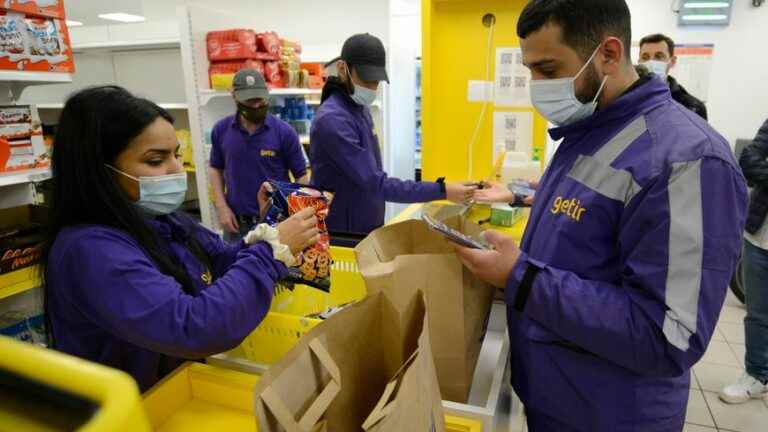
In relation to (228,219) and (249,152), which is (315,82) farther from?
(228,219)

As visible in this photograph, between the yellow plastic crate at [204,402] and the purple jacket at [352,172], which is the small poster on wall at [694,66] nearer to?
the purple jacket at [352,172]

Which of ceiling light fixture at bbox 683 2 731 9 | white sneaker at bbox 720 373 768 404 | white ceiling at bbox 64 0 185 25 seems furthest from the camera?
white ceiling at bbox 64 0 185 25

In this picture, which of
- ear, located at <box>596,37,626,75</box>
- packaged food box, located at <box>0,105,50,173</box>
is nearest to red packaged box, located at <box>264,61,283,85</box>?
packaged food box, located at <box>0,105,50,173</box>

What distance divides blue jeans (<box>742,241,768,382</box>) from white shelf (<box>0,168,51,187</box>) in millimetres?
4009

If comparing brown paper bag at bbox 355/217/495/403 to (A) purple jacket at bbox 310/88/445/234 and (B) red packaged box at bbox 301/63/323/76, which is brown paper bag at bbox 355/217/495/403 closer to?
(A) purple jacket at bbox 310/88/445/234

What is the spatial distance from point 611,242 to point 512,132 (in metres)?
2.26

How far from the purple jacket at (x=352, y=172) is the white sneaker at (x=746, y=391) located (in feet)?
7.47

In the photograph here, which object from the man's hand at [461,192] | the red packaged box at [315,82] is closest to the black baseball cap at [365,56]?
the man's hand at [461,192]

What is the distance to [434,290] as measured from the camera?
1.12 m

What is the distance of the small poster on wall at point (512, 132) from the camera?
3125mm

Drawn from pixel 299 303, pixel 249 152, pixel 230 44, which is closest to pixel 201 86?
pixel 230 44

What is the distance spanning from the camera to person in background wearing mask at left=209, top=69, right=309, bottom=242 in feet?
11.0

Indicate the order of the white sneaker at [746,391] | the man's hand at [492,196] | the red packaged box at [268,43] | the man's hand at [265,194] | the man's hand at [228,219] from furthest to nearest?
1. the red packaged box at [268,43]
2. the man's hand at [228,219]
3. the white sneaker at [746,391]
4. the man's hand at [492,196]
5. the man's hand at [265,194]

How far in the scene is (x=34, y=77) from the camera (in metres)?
2.43
